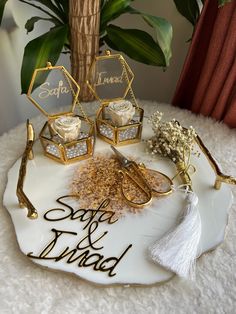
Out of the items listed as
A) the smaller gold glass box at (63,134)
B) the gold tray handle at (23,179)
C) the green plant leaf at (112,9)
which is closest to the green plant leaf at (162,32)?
the green plant leaf at (112,9)

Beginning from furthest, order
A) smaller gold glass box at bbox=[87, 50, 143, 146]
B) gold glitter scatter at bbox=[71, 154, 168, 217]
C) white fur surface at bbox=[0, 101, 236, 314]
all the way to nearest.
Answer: smaller gold glass box at bbox=[87, 50, 143, 146]
gold glitter scatter at bbox=[71, 154, 168, 217]
white fur surface at bbox=[0, 101, 236, 314]

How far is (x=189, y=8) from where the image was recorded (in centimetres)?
92

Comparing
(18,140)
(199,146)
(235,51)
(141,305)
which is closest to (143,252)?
(141,305)

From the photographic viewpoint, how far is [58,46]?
2.57 feet

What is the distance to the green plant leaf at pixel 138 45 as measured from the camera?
0.82m

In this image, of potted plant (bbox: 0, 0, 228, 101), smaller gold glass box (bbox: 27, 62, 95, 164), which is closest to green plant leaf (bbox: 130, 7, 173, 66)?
potted plant (bbox: 0, 0, 228, 101)

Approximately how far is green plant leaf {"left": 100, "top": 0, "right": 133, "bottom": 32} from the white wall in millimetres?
289

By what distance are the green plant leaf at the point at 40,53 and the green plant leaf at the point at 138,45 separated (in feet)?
0.45

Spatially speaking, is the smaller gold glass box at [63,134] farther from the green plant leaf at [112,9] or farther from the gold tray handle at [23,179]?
the green plant leaf at [112,9]

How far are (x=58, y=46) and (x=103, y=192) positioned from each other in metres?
0.37

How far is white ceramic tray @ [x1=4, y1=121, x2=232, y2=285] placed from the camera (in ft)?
1.79

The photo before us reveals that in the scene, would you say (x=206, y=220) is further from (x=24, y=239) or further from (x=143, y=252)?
(x=24, y=239)

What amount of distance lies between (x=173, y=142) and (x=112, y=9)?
38 cm

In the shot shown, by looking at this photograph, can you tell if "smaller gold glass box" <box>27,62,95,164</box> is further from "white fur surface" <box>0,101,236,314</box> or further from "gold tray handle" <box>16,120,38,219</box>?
"white fur surface" <box>0,101,236,314</box>
